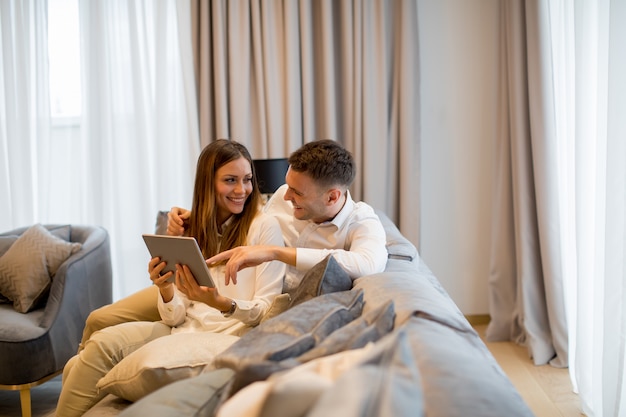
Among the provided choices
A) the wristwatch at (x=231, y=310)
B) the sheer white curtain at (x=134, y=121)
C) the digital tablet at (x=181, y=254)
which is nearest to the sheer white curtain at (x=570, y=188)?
the wristwatch at (x=231, y=310)

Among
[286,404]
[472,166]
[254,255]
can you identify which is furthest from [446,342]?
[472,166]

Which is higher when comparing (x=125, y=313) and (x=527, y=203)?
(x=527, y=203)

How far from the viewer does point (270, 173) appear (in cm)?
345

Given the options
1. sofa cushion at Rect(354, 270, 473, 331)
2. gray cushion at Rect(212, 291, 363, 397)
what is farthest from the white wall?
gray cushion at Rect(212, 291, 363, 397)

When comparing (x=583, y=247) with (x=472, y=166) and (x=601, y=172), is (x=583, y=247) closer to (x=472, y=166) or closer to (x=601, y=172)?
(x=601, y=172)

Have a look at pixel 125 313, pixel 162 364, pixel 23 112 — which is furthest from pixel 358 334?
pixel 23 112

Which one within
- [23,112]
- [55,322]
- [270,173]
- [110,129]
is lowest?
[55,322]

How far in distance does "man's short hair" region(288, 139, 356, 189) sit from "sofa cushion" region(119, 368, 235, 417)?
1.00 metres

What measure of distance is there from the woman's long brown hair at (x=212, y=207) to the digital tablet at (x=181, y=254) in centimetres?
28

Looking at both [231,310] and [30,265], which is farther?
[30,265]

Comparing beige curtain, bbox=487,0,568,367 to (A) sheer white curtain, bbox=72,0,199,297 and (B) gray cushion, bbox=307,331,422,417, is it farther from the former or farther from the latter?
(B) gray cushion, bbox=307,331,422,417

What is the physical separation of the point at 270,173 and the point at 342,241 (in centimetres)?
127

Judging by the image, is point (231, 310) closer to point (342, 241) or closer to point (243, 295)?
point (243, 295)

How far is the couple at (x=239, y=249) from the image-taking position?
1926 millimetres
